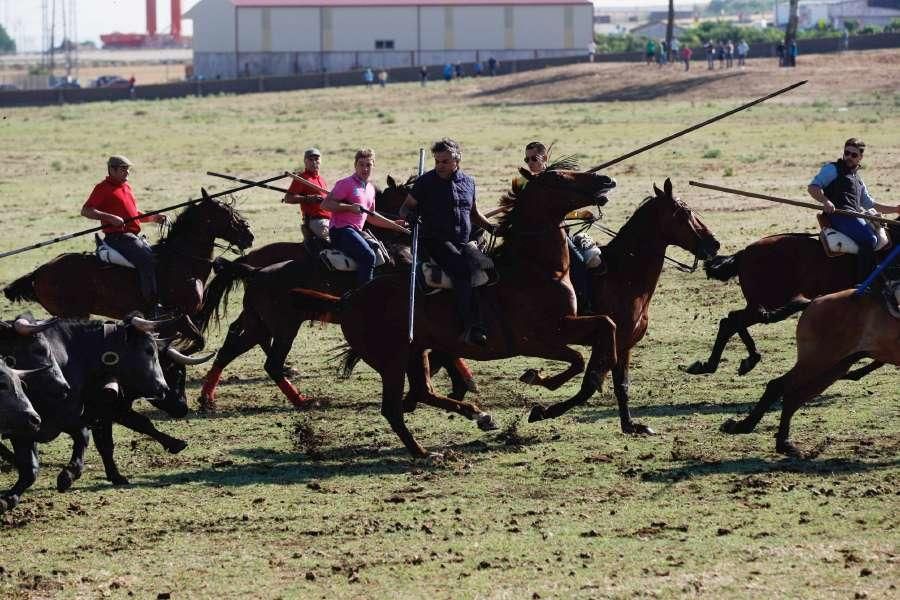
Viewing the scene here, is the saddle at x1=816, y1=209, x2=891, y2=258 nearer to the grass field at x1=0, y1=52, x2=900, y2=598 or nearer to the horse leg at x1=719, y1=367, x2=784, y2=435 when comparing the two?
the grass field at x1=0, y1=52, x2=900, y2=598

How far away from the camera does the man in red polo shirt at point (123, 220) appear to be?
1542 cm

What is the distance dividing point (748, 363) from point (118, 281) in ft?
21.8

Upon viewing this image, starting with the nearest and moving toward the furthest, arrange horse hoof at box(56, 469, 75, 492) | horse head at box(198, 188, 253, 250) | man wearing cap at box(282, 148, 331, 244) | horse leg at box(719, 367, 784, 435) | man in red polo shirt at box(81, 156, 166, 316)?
horse hoof at box(56, 469, 75, 492) < horse leg at box(719, 367, 784, 435) < man in red polo shirt at box(81, 156, 166, 316) < man wearing cap at box(282, 148, 331, 244) < horse head at box(198, 188, 253, 250)

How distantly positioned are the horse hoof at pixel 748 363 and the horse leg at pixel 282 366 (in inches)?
176

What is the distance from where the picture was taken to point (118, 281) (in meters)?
15.9

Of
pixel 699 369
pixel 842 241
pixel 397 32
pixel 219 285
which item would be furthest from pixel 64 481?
pixel 397 32

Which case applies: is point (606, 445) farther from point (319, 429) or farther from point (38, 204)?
point (38, 204)

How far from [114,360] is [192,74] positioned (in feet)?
333

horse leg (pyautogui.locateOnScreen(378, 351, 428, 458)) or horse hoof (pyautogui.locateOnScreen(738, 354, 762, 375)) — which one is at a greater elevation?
horse leg (pyautogui.locateOnScreen(378, 351, 428, 458))

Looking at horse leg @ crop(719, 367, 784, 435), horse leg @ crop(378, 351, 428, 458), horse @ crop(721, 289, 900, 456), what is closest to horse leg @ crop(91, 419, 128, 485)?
horse leg @ crop(378, 351, 428, 458)

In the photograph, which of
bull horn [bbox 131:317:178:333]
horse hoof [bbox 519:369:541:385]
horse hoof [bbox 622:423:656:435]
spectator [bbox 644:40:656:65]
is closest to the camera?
bull horn [bbox 131:317:178:333]

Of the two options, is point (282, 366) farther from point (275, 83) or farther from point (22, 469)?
point (275, 83)

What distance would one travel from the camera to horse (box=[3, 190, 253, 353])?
1589 cm

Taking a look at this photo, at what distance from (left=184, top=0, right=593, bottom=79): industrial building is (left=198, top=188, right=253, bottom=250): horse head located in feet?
288
